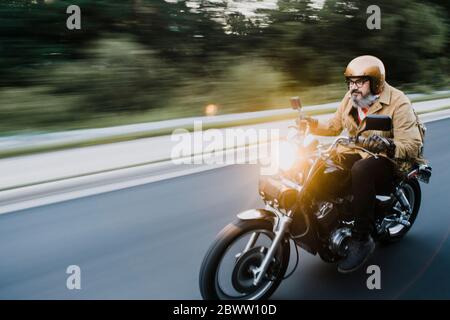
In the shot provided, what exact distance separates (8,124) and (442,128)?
9219 mm

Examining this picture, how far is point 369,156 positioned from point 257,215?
1003mm

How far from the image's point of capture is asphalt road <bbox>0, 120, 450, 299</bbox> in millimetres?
3295

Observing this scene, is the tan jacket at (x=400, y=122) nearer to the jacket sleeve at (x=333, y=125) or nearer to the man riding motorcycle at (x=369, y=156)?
the man riding motorcycle at (x=369, y=156)

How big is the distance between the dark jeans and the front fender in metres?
0.67

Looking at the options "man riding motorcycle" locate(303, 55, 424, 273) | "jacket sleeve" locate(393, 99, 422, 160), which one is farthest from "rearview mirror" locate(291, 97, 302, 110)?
"jacket sleeve" locate(393, 99, 422, 160)

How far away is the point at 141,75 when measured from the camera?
42.2 feet

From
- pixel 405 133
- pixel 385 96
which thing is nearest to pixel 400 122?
pixel 405 133

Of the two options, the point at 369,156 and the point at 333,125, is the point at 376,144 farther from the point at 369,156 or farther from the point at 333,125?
the point at 333,125

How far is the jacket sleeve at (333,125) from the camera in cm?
364

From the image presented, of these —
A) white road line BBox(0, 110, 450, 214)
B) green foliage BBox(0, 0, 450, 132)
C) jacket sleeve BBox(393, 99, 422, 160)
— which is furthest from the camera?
green foliage BBox(0, 0, 450, 132)

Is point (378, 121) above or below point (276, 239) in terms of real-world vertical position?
above

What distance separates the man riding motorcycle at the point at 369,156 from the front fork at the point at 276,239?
0.60 metres

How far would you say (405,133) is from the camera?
10.2 feet

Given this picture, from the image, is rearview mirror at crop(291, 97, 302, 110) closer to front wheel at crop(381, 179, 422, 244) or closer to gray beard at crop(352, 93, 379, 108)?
gray beard at crop(352, 93, 379, 108)
